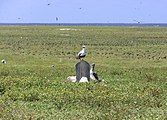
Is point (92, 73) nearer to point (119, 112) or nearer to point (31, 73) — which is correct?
point (31, 73)

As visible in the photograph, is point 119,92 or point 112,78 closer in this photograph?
point 119,92

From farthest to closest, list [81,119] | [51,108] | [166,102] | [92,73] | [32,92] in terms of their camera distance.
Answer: [92,73], [32,92], [166,102], [51,108], [81,119]

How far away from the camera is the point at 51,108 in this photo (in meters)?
19.3

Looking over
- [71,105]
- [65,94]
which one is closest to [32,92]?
[65,94]

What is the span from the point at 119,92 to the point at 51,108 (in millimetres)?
4594

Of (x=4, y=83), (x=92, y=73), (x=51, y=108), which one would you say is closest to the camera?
(x=51, y=108)

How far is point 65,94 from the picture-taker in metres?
21.8

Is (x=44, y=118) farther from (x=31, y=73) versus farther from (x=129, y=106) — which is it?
(x=31, y=73)

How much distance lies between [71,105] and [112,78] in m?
10.5

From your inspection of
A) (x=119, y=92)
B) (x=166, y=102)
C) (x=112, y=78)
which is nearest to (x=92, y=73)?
(x=112, y=78)

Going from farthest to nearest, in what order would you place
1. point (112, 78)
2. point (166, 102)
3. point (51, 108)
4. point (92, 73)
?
point (112, 78) → point (92, 73) → point (166, 102) → point (51, 108)

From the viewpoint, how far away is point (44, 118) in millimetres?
17203

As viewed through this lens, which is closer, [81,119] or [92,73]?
[81,119]

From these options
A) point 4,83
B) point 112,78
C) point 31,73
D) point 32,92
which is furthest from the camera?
point 31,73
